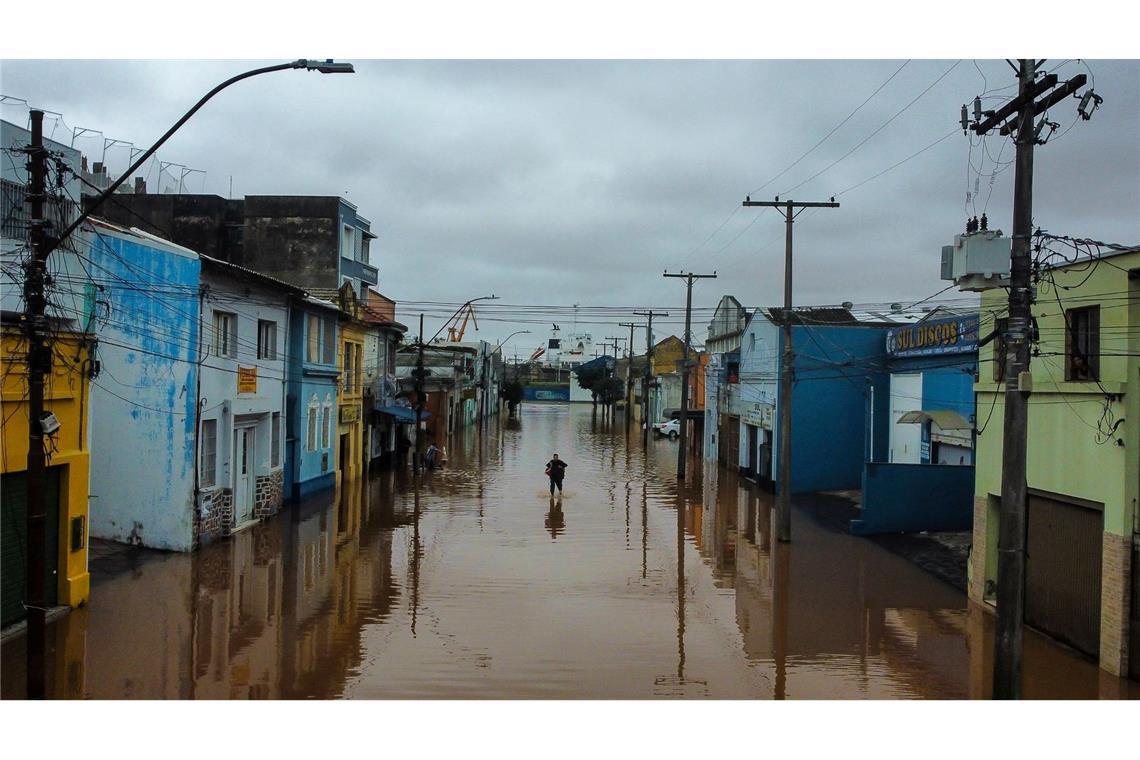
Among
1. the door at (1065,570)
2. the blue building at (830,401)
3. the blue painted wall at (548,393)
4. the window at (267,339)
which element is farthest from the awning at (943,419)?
the blue painted wall at (548,393)

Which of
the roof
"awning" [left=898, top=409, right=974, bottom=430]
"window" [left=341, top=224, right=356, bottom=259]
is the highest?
"window" [left=341, top=224, right=356, bottom=259]

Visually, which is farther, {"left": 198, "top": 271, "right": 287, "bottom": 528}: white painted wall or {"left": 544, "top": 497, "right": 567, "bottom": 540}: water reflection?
{"left": 544, "top": 497, "right": 567, "bottom": 540}: water reflection

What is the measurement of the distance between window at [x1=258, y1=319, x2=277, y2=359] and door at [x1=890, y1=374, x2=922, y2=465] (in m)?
18.8

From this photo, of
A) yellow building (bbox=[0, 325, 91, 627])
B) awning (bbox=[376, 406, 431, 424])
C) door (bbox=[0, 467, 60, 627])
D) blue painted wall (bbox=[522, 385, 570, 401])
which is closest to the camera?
yellow building (bbox=[0, 325, 91, 627])

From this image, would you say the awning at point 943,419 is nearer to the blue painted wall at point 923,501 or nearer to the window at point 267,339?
the blue painted wall at point 923,501

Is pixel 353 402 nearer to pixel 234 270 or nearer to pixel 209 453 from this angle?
pixel 209 453

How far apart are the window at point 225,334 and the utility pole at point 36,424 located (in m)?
11.3

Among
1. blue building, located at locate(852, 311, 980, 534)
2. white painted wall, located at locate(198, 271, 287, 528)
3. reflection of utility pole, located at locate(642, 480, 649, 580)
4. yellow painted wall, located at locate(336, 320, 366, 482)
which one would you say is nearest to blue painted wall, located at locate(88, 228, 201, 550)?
white painted wall, located at locate(198, 271, 287, 528)

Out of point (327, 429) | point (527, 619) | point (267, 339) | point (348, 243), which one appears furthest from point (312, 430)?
point (527, 619)

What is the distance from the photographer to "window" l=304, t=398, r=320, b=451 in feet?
94.5

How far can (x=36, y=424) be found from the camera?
32.1 ft

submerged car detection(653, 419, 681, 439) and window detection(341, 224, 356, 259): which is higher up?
window detection(341, 224, 356, 259)

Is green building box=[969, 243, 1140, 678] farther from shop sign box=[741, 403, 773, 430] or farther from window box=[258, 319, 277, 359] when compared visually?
shop sign box=[741, 403, 773, 430]

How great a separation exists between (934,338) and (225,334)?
62.9 ft
